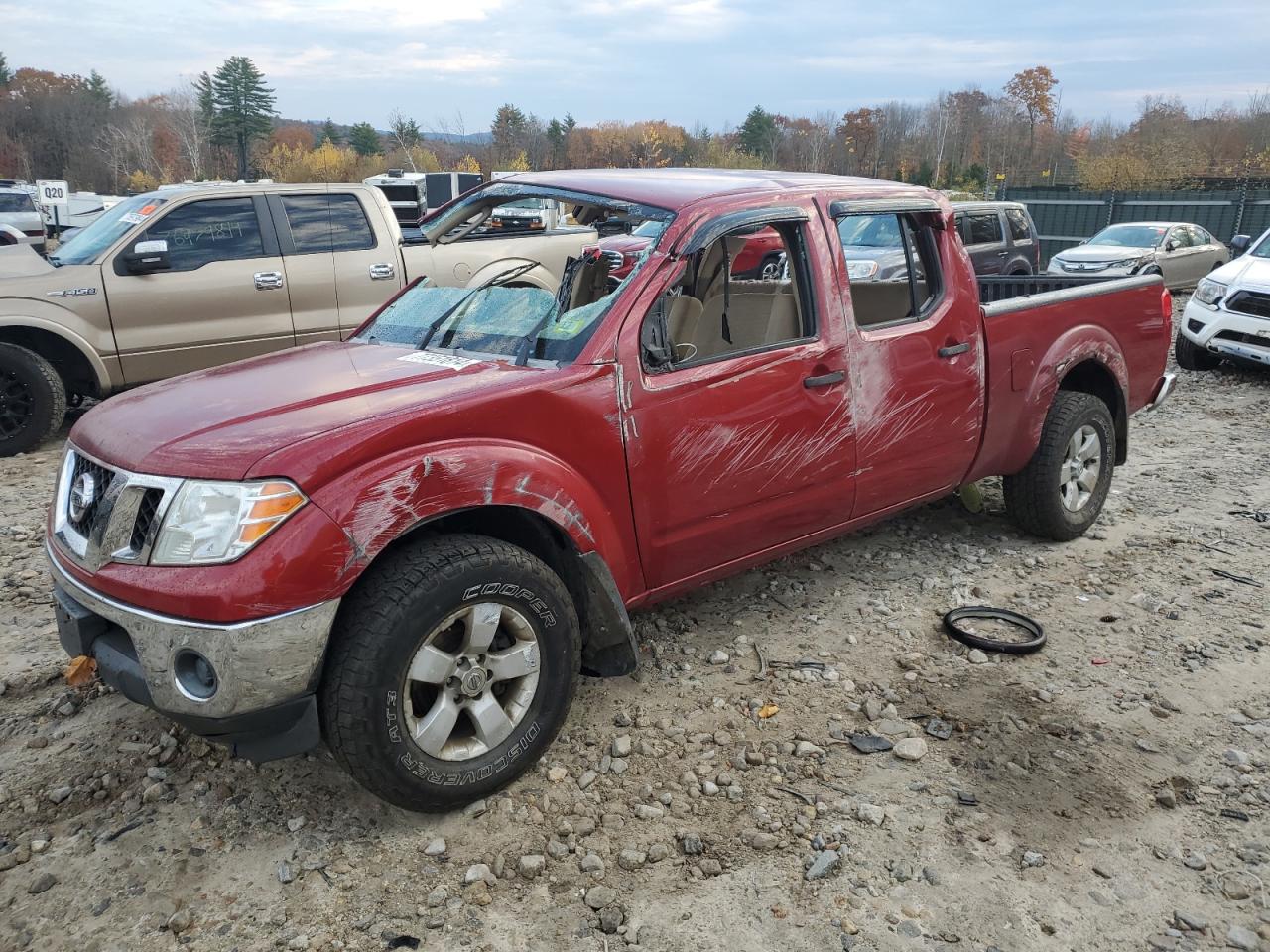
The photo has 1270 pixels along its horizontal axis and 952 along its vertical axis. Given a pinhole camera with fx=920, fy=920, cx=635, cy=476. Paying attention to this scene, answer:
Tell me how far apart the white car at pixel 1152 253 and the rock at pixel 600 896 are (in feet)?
53.2

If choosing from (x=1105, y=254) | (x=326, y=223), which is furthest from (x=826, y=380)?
(x=1105, y=254)

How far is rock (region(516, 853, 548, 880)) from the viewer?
259 cm

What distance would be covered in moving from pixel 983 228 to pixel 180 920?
13.7m

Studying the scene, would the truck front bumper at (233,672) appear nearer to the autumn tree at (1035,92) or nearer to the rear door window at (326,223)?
the rear door window at (326,223)

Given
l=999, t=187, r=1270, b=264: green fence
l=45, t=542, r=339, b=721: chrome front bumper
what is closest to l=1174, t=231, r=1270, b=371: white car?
l=45, t=542, r=339, b=721: chrome front bumper

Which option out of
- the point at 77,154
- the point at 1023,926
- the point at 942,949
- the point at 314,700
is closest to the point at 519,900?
the point at 314,700

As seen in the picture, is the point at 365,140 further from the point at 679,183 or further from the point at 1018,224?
the point at 679,183

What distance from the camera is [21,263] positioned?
6797 mm

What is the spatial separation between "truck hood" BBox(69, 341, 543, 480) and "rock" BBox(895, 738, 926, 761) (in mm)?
1774

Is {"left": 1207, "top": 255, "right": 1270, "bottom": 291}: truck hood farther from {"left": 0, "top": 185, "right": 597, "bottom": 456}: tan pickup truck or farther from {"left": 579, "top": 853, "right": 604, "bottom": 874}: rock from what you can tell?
{"left": 579, "top": 853, "right": 604, "bottom": 874}: rock

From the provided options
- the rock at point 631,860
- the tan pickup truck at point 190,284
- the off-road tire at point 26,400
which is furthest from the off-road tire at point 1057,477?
the off-road tire at point 26,400

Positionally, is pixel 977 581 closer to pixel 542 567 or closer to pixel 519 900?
pixel 542 567

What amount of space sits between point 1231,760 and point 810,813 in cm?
148

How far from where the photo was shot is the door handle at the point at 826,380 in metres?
3.49
